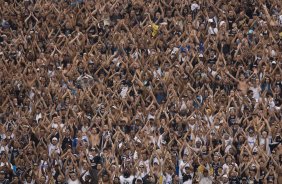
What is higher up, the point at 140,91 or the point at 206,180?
the point at 140,91

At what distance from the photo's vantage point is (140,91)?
25.1 metres

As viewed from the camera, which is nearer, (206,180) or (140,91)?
(206,180)

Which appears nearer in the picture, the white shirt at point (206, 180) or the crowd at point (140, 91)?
the white shirt at point (206, 180)

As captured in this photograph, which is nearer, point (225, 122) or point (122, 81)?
point (225, 122)

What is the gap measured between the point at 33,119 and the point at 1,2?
521cm

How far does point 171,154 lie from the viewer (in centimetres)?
2311

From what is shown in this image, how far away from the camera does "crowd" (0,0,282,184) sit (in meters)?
22.9

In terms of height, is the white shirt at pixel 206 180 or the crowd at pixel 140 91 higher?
the crowd at pixel 140 91

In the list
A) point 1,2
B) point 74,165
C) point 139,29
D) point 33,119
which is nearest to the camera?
point 74,165

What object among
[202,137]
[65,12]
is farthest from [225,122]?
[65,12]

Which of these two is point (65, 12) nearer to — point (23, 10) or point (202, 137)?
point (23, 10)

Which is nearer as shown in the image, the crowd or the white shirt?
the white shirt

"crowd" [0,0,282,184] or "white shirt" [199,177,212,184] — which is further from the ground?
"crowd" [0,0,282,184]

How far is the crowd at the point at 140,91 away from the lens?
22906 mm
